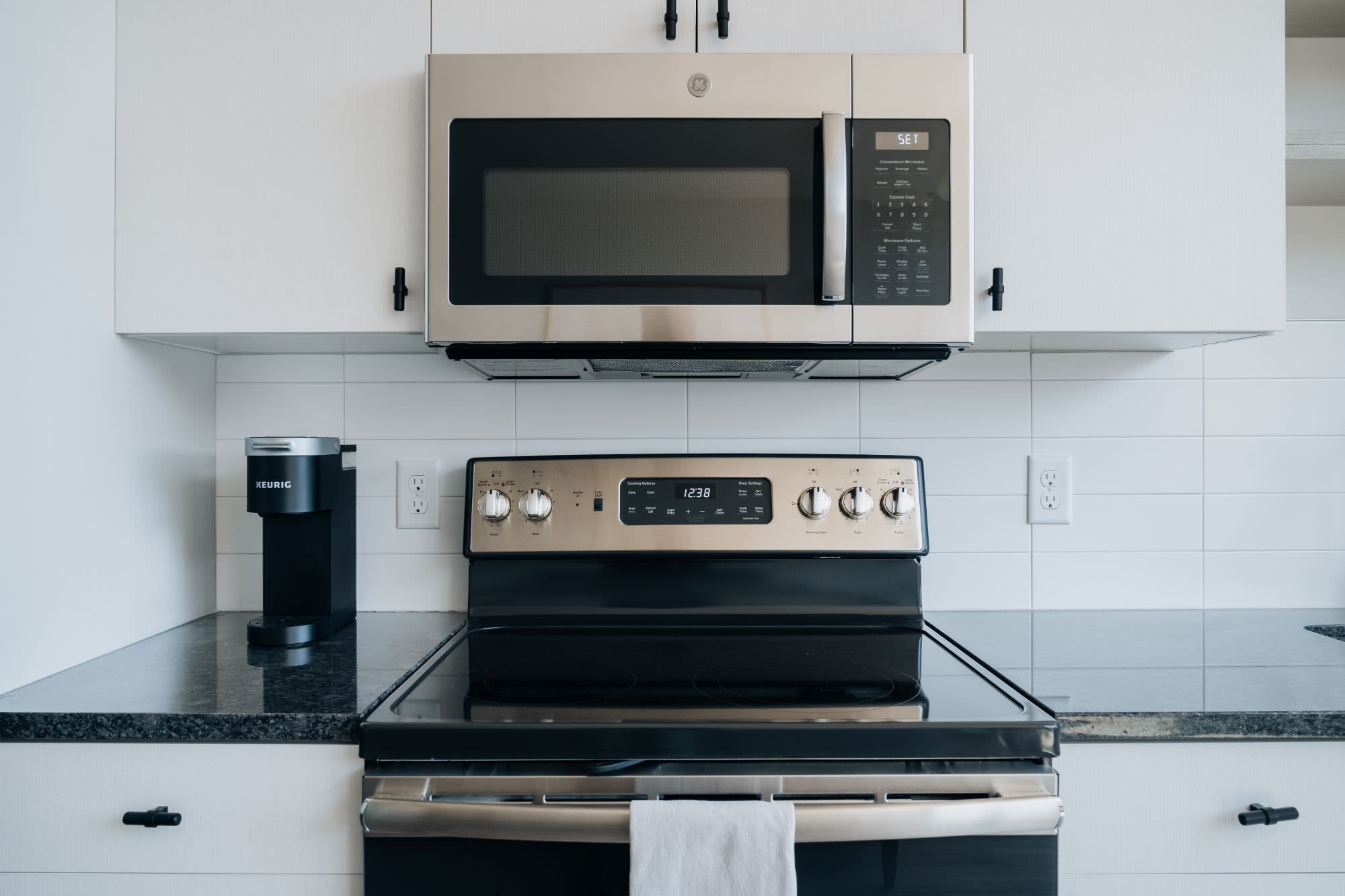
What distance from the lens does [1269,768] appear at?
0.92 meters

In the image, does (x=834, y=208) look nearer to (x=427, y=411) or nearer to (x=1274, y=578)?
(x=427, y=411)

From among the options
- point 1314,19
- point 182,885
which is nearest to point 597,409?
point 182,885

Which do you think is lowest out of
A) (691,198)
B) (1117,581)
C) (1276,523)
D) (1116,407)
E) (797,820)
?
(797,820)

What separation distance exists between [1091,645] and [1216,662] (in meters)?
0.15

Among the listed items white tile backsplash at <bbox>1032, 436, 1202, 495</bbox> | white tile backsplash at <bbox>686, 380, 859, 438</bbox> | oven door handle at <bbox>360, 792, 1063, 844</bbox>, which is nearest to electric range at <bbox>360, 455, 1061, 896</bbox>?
oven door handle at <bbox>360, 792, 1063, 844</bbox>

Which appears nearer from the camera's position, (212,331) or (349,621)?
(212,331)

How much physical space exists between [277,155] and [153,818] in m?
0.86

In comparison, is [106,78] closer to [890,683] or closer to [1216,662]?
[890,683]

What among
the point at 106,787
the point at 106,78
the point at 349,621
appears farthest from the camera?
the point at 349,621

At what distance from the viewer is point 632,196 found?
1105 millimetres

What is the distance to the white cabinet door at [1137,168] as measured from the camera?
3.77 ft

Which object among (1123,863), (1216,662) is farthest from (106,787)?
(1216,662)

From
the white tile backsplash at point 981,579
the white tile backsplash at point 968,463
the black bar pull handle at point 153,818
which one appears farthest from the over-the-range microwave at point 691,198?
the black bar pull handle at point 153,818

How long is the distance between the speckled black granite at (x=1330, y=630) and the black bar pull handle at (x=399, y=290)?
1510 millimetres
